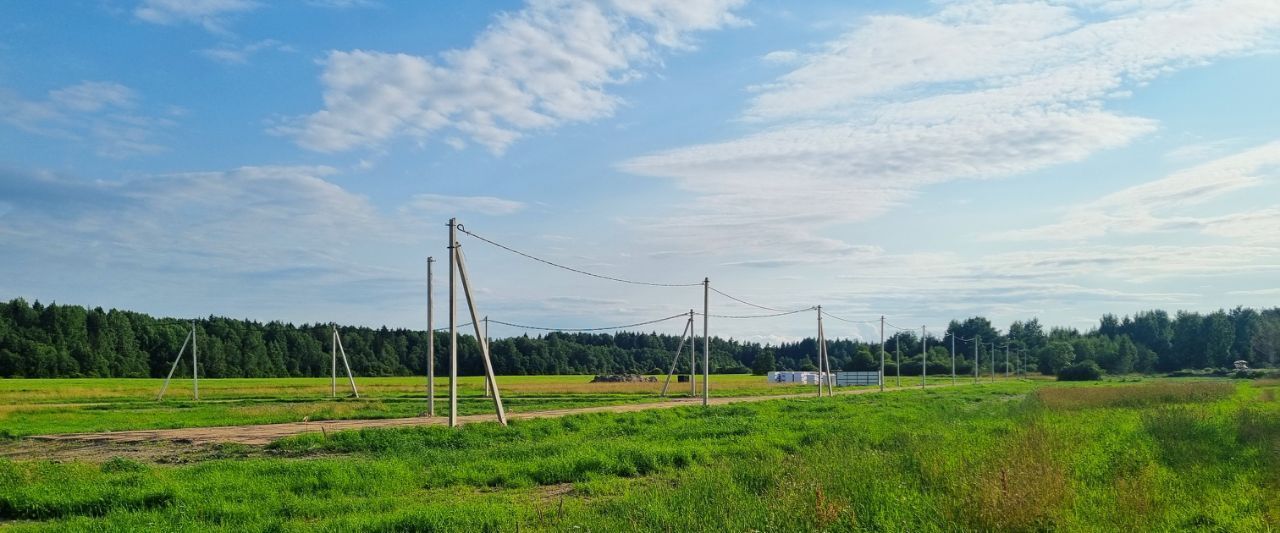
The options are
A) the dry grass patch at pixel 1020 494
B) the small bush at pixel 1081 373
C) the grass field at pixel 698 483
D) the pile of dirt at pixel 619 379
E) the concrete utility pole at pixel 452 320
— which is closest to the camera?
the dry grass patch at pixel 1020 494

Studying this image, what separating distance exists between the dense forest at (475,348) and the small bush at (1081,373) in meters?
11.0

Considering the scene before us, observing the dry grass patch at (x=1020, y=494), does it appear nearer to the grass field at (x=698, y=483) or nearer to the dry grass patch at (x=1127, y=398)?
the grass field at (x=698, y=483)

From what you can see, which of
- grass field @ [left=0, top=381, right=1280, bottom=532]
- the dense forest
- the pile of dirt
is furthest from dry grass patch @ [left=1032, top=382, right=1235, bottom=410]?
the pile of dirt

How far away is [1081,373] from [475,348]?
73275 millimetres

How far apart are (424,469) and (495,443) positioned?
18.1ft

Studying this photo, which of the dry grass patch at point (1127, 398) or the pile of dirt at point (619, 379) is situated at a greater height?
the dry grass patch at point (1127, 398)

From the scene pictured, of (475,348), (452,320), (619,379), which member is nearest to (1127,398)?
(452,320)

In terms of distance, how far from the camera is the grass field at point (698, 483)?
10055mm

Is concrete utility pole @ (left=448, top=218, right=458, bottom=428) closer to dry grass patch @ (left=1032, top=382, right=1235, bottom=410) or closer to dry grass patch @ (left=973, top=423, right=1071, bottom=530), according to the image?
dry grass patch @ (left=973, top=423, right=1071, bottom=530)

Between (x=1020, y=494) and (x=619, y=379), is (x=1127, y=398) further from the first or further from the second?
(x=619, y=379)

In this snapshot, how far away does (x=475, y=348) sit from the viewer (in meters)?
106

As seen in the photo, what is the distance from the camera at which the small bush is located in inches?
3947

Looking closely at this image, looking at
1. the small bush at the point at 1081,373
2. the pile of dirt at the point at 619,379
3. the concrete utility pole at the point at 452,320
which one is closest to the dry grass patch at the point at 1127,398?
the concrete utility pole at the point at 452,320

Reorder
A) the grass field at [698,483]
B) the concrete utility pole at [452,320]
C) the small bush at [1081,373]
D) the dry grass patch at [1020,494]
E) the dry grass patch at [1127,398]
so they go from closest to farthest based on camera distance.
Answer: the dry grass patch at [1020,494] < the grass field at [698,483] < the concrete utility pole at [452,320] < the dry grass patch at [1127,398] < the small bush at [1081,373]
